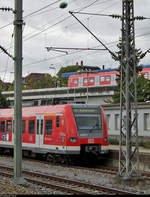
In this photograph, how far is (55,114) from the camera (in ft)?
63.9

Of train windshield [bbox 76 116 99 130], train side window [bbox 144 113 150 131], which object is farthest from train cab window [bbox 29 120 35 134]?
train side window [bbox 144 113 150 131]

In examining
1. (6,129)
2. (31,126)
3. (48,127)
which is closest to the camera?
(48,127)

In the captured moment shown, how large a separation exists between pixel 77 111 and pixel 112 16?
6.26 m

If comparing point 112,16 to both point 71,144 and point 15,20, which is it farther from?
point 71,144

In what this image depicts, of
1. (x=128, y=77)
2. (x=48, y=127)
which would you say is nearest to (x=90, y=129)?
(x=48, y=127)

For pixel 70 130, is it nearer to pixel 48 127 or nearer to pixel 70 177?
pixel 48 127

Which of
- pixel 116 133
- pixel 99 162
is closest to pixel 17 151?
pixel 99 162

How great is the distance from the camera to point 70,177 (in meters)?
15.3

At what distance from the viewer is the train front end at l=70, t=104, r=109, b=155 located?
18.6m

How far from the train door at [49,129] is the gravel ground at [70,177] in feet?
3.74

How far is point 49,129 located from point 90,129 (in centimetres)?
216

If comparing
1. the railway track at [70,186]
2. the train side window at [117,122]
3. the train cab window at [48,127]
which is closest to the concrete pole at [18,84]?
the railway track at [70,186]

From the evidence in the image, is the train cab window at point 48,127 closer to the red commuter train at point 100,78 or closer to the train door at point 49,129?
the train door at point 49,129

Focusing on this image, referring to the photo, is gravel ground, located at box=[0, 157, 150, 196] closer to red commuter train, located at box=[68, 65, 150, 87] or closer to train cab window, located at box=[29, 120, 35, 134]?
train cab window, located at box=[29, 120, 35, 134]
